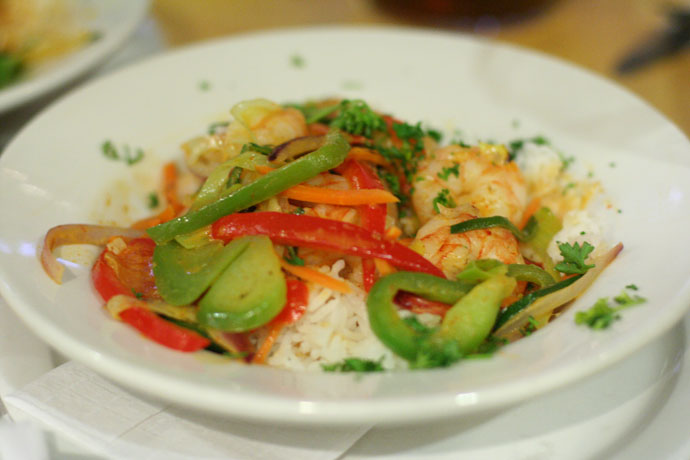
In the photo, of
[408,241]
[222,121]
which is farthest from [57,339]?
[222,121]

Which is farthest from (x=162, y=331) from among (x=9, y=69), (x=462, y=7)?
(x=462, y=7)

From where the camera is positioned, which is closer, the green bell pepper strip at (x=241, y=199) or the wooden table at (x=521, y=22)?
the green bell pepper strip at (x=241, y=199)

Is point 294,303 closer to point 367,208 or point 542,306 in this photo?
point 367,208

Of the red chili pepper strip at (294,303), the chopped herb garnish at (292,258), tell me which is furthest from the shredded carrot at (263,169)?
the red chili pepper strip at (294,303)

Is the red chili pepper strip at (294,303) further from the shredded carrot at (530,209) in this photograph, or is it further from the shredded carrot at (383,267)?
the shredded carrot at (530,209)

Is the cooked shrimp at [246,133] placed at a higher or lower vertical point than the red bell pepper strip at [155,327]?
higher
